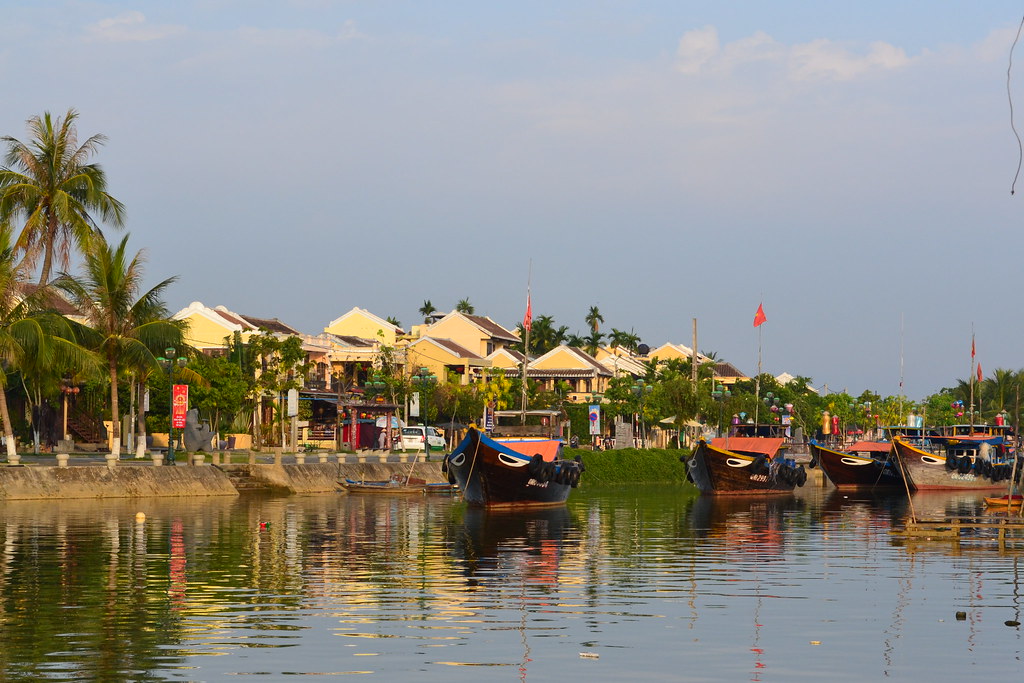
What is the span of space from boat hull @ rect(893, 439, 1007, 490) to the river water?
33.4m

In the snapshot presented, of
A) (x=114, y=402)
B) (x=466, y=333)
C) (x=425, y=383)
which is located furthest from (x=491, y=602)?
(x=466, y=333)

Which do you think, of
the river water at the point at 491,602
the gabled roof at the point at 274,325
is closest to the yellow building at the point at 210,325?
the gabled roof at the point at 274,325

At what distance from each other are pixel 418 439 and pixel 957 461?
98.6ft

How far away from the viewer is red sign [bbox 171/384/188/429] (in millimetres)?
57125

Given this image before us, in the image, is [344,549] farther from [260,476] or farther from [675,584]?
[260,476]

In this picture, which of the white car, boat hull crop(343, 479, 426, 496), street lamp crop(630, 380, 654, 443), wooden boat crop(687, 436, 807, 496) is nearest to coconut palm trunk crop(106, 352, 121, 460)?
boat hull crop(343, 479, 426, 496)

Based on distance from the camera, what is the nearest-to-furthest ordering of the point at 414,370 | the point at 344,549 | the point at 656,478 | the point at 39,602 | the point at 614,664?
the point at 614,664 < the point at 39,602 < the point at 344,549 < the point at 656,478 < the point at 414,370

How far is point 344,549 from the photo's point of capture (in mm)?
32594

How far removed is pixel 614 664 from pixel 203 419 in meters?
66.9

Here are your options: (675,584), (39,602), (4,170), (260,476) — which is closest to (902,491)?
(260,476)

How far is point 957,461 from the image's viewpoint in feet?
246

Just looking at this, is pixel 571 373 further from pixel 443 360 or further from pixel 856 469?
pixel 856 469

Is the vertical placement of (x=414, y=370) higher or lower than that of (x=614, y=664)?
higher

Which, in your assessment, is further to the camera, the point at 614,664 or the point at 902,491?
the point at 902,491
